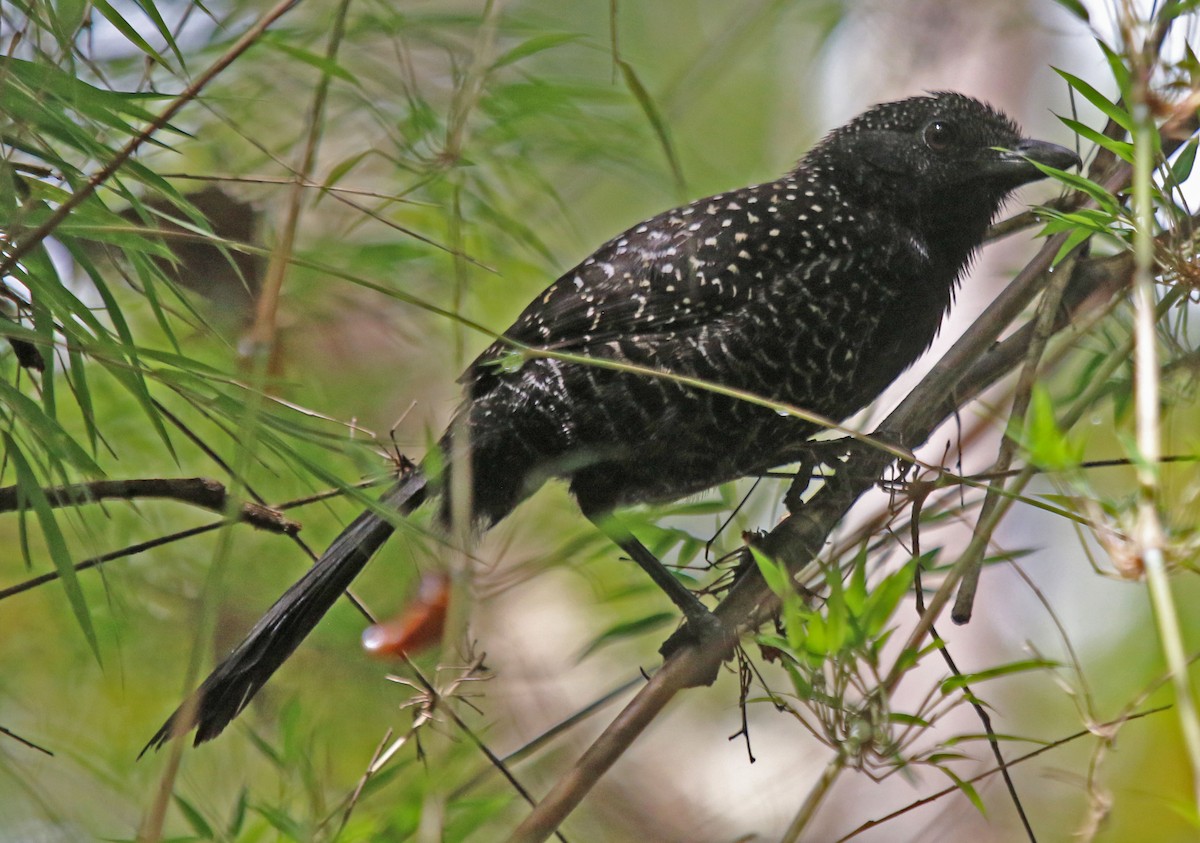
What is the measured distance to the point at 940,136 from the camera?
97.9 inches

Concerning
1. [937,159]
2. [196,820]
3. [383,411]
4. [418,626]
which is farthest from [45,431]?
[383,411]

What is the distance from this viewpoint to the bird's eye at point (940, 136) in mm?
2482

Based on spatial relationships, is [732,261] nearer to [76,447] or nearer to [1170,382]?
[1170,382]

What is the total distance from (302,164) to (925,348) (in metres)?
1.42

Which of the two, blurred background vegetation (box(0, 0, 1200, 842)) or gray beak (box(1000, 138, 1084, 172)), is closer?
blurred background vegetation (box(0, 0, 1200, 842))

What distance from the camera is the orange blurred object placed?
1915mm

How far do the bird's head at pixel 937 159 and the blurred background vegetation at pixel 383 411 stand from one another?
23cm

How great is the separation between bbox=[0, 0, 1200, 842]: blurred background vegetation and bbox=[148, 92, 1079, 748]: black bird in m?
0.11

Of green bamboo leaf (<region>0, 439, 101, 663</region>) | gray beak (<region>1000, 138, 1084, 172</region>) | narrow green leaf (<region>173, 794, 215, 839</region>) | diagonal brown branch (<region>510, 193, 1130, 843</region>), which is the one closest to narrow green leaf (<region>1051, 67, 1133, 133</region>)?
diagonal brown branch (<region>510, 193, 1130, 843</region>)

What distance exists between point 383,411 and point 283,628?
1889 mm

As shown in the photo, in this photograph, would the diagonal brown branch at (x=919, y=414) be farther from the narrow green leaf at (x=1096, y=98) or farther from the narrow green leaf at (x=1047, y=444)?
the narrow green leaf at (x=1047, y=444)

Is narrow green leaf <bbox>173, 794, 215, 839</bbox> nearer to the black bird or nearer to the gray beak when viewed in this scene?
the black bird

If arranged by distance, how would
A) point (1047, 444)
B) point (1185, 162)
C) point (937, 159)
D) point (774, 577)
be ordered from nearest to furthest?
point (1047, 444), point (774, 577), point (1185, 162), point (937, 159)

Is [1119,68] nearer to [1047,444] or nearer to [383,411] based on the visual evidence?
[1047,444]
